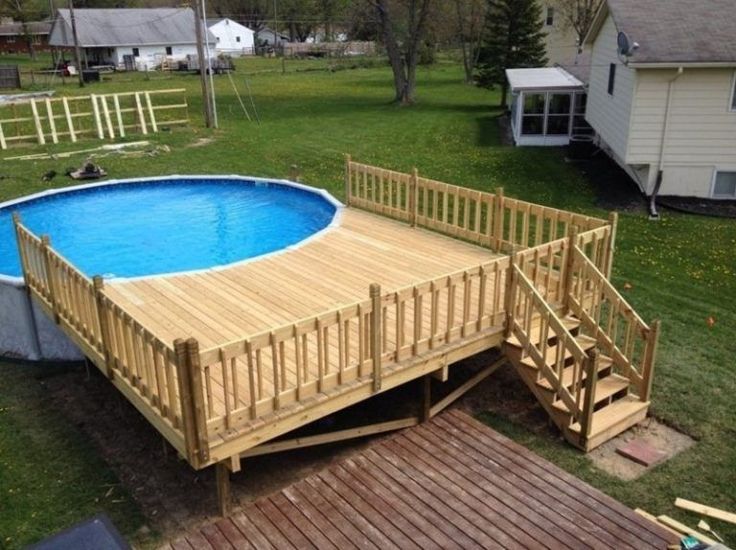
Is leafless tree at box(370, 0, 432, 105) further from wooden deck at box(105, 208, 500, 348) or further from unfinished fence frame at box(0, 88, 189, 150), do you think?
wooden deck at box(105, 208, 500, 348)

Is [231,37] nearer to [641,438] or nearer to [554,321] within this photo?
[554,321]

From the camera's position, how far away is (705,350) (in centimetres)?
922

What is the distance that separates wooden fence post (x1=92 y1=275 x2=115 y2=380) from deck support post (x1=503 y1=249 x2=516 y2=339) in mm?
4377

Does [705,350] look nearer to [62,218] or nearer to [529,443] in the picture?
[529,443]

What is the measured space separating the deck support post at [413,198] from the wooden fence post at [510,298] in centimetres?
391

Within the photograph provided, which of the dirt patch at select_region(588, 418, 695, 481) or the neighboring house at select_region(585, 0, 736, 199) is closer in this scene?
the dirt patch at select_region(588, 418, 695, 481)

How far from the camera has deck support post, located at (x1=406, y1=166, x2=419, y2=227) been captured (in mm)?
11289

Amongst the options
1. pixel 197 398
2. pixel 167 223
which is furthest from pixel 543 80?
pixel 197 398

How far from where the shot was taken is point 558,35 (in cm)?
4181

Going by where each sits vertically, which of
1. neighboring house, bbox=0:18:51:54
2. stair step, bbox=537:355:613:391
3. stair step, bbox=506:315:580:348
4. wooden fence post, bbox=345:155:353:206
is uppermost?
neighboring house, bbox=0:18:51:54

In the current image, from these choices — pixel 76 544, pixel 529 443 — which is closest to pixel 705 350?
pixel 529 443

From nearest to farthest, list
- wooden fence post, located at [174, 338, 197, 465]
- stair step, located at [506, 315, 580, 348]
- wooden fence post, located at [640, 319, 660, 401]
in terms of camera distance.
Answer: wooden fence post, located at [174, 338, 197, 465]
wooden fence post, located at [640, 319, 660, 401]
stair step, located at [506, 315, 580, 348]

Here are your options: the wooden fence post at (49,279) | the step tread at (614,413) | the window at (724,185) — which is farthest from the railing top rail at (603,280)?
the window at (724,185)

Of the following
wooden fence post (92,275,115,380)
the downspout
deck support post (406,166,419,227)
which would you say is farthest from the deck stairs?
the downspout
